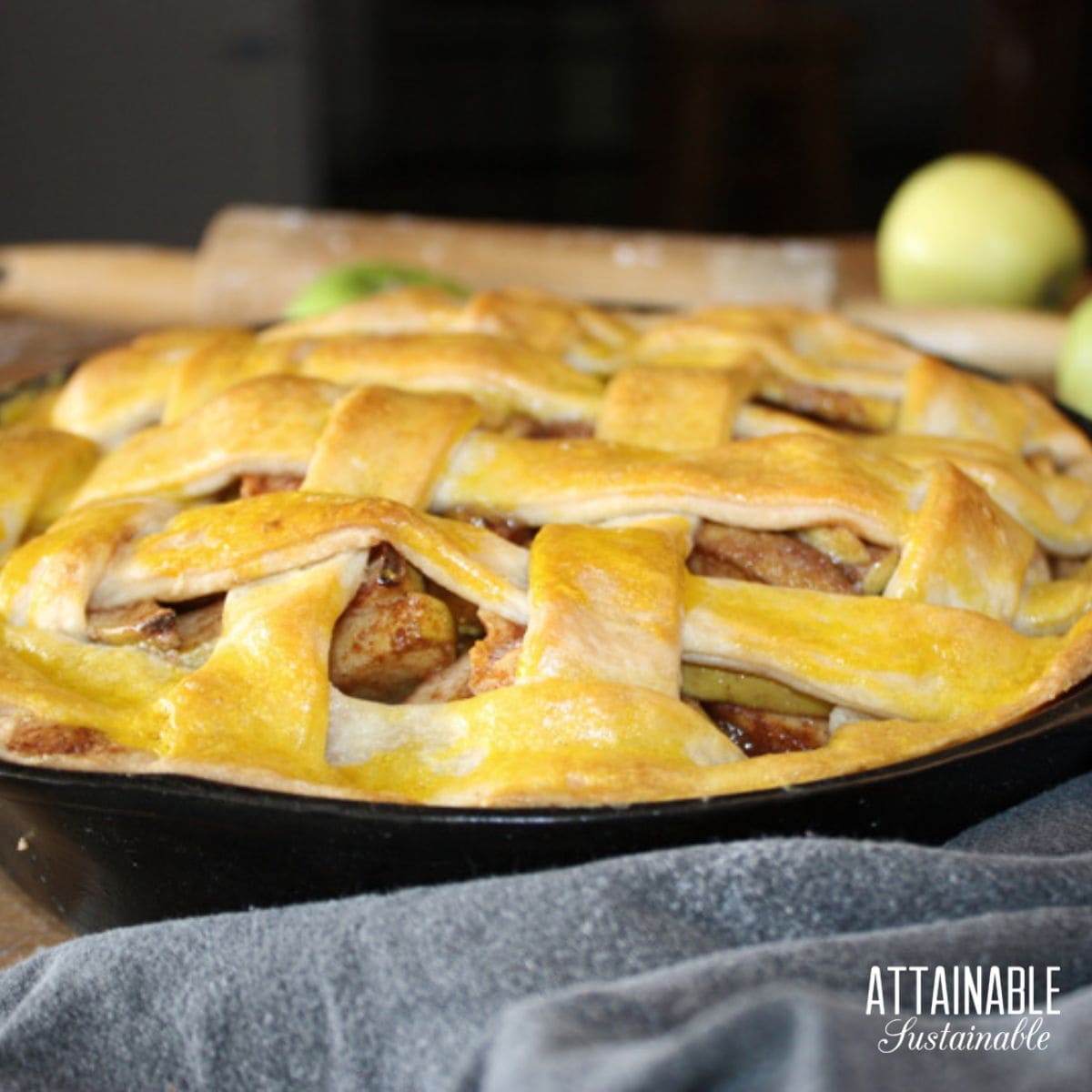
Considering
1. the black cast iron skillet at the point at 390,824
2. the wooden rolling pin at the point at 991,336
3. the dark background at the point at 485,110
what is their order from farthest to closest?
the dark background at the point at 485,110, the wooden rolling pin at the point at 991,336, the black cast iron skillet at the point at 390,824

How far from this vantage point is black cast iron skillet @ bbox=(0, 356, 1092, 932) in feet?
2.88

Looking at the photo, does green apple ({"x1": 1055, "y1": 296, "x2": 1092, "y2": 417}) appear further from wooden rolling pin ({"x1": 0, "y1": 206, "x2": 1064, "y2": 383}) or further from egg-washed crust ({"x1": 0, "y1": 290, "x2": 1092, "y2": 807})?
egg-washed crust ({"x1": 0, "y1": 290, "x2": 1092, "y2": 807})

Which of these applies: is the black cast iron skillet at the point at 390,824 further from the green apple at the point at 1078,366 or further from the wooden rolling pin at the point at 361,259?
the wooden rolling pin at the point at 361,259

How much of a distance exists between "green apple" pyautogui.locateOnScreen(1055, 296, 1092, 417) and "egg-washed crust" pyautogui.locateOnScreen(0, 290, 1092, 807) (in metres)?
0.67

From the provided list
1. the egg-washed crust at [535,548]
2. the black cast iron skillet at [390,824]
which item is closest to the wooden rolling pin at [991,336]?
the egg-washed crust at [535,548]

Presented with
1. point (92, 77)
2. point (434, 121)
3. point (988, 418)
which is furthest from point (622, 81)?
point (988, 418)

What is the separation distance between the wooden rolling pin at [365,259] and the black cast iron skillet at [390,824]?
170 cm

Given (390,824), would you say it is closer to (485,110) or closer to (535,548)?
(535,548)

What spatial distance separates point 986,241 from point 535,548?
1.80 m

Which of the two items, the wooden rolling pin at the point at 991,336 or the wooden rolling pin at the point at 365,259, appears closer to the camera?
the wooden rolling pin at the point at 991,336

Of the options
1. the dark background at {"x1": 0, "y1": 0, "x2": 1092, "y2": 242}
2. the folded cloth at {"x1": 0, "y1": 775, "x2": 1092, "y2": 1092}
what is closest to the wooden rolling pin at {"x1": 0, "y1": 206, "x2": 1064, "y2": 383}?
the folded cloth at {"x1": 0, "y1": 775, "x2": 1092, "y2": 1092}

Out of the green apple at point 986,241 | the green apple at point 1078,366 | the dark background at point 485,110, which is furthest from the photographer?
the dark background at point 485,110

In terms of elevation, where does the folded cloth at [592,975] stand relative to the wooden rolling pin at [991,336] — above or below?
above

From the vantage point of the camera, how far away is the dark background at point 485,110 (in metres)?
5.17
